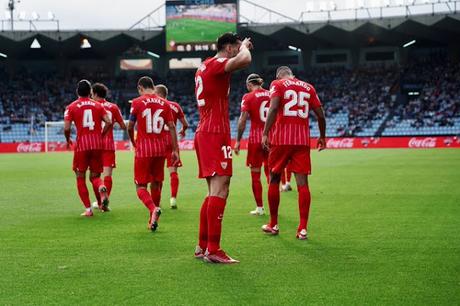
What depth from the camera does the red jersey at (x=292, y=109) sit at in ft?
29.5

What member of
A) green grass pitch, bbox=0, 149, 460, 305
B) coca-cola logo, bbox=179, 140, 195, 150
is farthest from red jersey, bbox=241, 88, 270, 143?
coca-cola logo, bbox=179, 140, 195, 150

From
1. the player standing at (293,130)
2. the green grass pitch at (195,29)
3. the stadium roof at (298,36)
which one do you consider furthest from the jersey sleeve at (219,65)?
the stadium roof at (298,36)

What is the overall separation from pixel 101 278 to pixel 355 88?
176 feet

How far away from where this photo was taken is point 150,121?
10016mm

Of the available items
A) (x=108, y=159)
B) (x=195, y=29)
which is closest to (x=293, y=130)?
(x=108, y=159)

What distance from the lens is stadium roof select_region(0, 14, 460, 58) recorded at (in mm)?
52188

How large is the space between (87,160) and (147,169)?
219 cm

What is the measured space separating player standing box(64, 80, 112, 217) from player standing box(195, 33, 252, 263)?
4735mm

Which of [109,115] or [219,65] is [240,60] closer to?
[219,65]

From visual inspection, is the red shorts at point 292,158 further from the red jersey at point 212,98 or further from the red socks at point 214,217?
the red socks at point 214,217

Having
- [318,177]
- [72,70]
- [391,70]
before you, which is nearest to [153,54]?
[72,70]

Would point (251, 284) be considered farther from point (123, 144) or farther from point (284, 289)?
point (123, 144)

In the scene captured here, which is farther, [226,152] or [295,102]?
[295,102]

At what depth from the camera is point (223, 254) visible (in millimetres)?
7219
